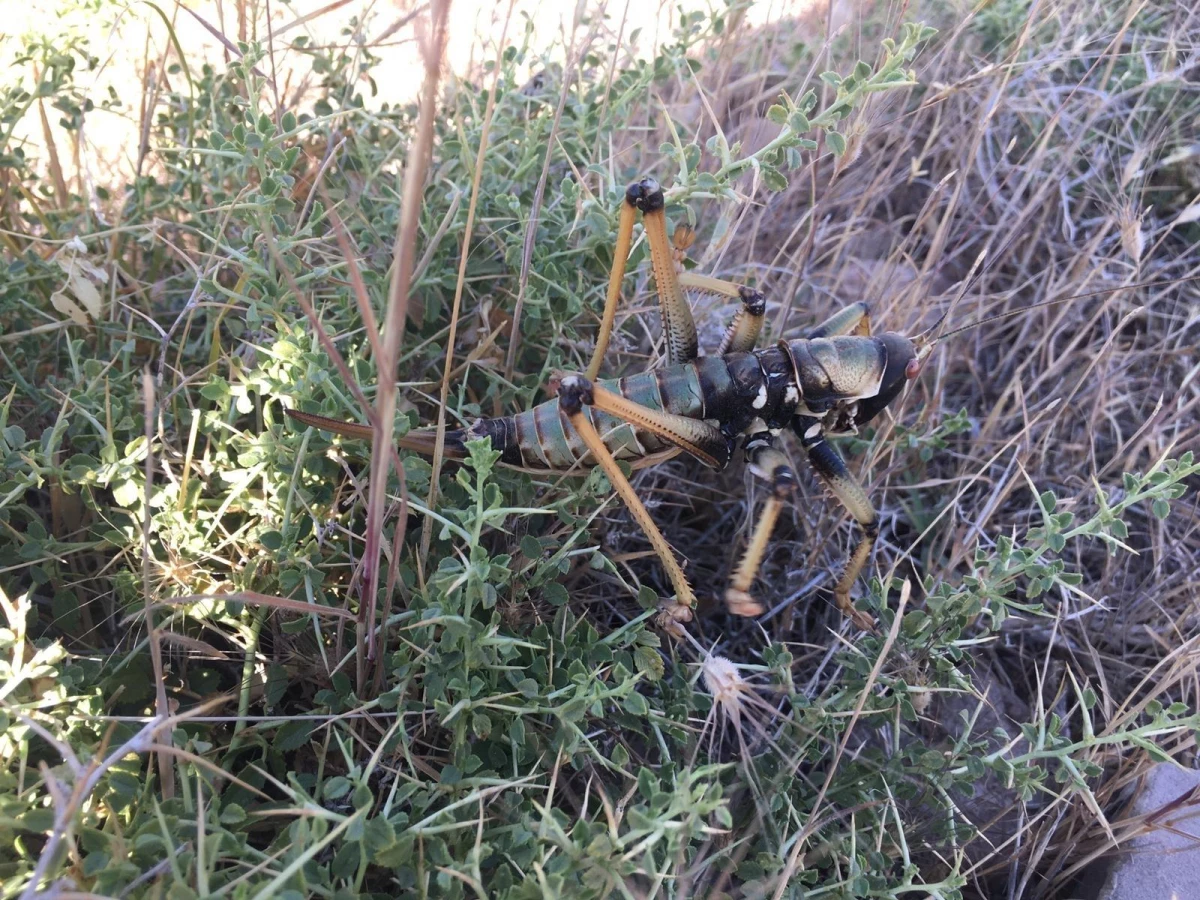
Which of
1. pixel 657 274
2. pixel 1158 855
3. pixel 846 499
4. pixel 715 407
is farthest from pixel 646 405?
pixel 1158 855

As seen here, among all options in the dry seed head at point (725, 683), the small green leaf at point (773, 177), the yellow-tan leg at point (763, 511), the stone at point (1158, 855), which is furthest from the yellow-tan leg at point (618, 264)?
the stone at point (1158, 855)

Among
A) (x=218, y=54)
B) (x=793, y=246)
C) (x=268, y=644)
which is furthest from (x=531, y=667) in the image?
(x=218, y=54)

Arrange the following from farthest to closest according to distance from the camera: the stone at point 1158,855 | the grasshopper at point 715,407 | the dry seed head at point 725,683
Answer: the grasshopper at point 715,407 < the stone at point 1158,855 < the dry seed head at point 725,683

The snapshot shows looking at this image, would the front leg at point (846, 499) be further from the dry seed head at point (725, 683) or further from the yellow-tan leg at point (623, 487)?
the dry seed head at point (725, 683)

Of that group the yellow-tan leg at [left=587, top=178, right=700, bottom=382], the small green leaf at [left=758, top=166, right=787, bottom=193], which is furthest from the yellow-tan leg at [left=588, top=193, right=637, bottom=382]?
the small green leaf at [left=758, top=166, right=787, bottom=193]

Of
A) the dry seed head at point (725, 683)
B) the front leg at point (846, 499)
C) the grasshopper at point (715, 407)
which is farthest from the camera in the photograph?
the front leg at point (846, 499)

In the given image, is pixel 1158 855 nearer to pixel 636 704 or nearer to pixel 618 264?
pixel 636 704

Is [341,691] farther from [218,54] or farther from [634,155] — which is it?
[218,54]
